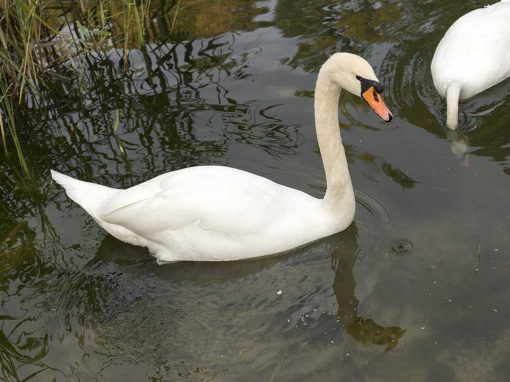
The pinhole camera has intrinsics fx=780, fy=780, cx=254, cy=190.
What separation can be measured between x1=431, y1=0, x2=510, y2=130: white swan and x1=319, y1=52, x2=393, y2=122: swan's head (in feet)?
6.21

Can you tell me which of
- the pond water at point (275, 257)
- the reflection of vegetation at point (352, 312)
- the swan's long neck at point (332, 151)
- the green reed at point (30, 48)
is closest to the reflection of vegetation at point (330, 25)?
the pond water at point (275, 257)

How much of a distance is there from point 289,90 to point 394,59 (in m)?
1.24

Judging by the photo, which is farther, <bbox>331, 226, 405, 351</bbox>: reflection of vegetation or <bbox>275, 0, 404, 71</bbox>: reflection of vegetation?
<bbox>275, 0, 404, 71</bbox>: reflection of vegetation

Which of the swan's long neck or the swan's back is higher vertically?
the swan's long neck

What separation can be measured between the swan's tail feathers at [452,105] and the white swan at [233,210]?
5.37 ft

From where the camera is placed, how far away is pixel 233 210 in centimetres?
594

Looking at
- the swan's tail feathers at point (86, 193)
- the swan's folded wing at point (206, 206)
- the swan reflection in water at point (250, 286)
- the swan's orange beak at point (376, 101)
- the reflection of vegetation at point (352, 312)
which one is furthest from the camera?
the swan's tail feathers at point (86, 193)

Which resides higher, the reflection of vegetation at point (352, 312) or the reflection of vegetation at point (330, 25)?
the reflection of vegetation at point (330, 25)

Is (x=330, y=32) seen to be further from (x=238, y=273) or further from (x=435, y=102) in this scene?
(x=238, y=273)

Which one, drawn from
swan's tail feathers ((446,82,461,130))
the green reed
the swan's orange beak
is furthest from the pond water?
the swan's orange beak

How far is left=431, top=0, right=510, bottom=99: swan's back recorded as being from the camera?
25.5 ft

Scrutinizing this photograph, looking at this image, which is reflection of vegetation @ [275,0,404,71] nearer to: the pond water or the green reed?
the pond water

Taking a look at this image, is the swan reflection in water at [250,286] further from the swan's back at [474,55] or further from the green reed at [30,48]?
the swan's back at [474,55]

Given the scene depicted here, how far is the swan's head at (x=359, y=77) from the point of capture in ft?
18.5
